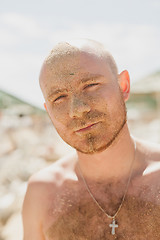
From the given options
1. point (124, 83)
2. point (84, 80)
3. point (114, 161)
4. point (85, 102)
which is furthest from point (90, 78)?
point (114, 161)

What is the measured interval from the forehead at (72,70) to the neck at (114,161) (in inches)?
16.0

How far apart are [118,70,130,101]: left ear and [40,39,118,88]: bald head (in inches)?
2.9

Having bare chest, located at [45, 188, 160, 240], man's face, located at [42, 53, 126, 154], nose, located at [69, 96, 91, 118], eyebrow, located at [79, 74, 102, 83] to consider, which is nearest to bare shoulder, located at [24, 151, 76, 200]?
bare chest, located at [45, 188, 160, 240]

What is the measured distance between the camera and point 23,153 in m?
7.04

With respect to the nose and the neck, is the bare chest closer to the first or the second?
the neck

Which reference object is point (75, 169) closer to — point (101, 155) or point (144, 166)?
point (101, 155)

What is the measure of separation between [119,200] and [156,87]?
19.1 metres

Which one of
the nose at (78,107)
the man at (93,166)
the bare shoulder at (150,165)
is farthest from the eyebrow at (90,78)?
the bare shoulder at (150,165)

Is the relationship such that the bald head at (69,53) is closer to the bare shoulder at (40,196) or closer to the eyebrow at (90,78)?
the eyebrow at (90,78)

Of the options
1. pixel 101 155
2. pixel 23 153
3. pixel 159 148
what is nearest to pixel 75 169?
pixel 101 155

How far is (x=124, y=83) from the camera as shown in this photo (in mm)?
1773

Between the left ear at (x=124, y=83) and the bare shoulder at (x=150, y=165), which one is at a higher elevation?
the left ear at (x=124, y=83)

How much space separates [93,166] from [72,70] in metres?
0.62

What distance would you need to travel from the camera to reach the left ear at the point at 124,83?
1.73 m
